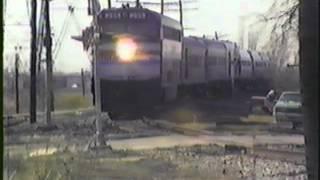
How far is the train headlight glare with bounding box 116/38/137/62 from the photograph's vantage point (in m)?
5.67

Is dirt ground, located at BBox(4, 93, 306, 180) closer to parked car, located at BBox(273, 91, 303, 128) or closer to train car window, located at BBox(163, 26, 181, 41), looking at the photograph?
parked car, located at BBox(273, 91, 303, 128)

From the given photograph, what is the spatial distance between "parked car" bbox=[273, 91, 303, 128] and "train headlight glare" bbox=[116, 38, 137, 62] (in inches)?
57.1

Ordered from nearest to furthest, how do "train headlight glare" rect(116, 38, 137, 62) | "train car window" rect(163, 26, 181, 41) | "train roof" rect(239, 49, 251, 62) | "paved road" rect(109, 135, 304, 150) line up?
"train roof" rect(239, 49, 251, 62) → "paved road" rect(109, 135, 304, 150) → "train car window" rect(163, 26, 181, 41) → "train headlight glare" rect(116, 38, 137, 62)

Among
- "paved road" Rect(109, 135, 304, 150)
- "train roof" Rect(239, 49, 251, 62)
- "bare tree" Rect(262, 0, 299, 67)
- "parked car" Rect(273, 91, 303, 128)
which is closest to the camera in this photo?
"bare tree" Rect(262, 0, 299, 67)

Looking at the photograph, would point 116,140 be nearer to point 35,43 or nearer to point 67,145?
point 67,145

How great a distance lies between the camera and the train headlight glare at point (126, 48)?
567 centimetres

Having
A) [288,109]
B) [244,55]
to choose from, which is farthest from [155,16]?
[288,109]

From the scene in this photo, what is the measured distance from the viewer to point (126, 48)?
5.71 m

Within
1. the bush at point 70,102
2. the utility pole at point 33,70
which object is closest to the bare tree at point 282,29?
the bush at point 70,102

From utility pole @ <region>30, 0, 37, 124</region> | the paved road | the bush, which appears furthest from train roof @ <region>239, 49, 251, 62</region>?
utility pole @ <region>30, 0, 37, 124</region>

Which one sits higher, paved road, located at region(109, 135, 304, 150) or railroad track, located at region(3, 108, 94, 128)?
railroad track, located at region(3, 108, 94, 128)

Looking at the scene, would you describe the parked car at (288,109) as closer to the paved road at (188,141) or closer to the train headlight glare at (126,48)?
the paved road at (188,141)

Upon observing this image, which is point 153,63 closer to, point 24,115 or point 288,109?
point 24,115

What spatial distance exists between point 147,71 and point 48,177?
1480 millimetres
